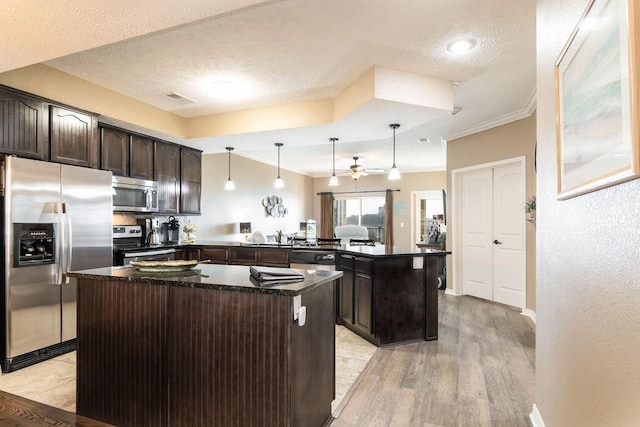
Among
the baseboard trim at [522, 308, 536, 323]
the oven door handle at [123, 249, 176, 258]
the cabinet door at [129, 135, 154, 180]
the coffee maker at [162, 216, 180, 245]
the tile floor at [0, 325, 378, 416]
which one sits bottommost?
the tile floor at [0, 325, 378, 416]

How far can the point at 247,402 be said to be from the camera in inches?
70.9

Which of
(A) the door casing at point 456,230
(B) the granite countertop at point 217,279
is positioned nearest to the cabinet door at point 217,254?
(B) the granite countertop at point 217,279

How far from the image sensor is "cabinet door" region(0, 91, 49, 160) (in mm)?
2986

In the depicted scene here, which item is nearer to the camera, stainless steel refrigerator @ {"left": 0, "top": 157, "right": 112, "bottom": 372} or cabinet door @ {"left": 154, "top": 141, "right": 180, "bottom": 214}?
stainless steel refrigerator @ {"left": 0, "top": 157, "right": 112, "bottom": 372}

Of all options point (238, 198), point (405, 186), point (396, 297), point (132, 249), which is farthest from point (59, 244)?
point (405, 186)

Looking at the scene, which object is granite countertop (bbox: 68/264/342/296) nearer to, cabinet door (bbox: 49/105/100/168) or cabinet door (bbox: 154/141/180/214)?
cabinet door (bbox: 49/105/100/168)

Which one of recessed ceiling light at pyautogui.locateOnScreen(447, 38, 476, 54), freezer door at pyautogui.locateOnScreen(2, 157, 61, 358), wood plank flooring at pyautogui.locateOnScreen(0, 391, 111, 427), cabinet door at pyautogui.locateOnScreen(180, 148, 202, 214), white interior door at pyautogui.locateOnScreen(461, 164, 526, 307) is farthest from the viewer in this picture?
cabinet door at pyautogui.locateOnScreen(180, 148, 202, 214)

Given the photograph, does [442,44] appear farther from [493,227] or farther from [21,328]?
[21,328]

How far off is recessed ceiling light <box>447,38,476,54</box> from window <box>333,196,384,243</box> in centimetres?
755

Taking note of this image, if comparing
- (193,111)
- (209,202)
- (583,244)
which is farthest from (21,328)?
(583,244)

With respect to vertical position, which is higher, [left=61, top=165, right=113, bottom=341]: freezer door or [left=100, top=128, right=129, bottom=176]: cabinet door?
[left=100, top=128, right=129, bottom=176]: cabinet door

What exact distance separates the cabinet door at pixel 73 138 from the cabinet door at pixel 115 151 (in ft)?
0.78

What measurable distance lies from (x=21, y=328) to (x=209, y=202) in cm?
361

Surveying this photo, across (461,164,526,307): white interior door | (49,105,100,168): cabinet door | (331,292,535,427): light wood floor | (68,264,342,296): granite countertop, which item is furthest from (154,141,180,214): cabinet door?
(461,164,526,307): white interior door
